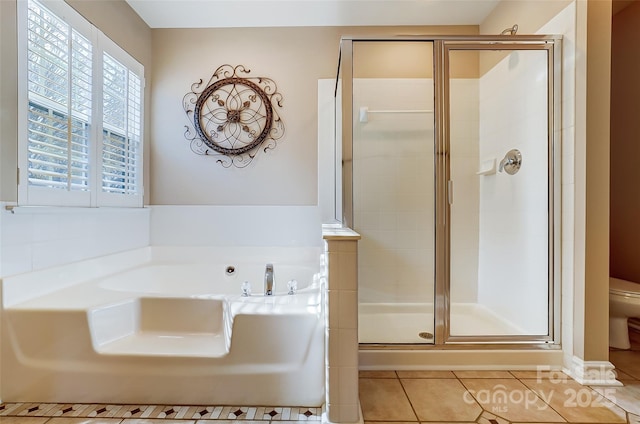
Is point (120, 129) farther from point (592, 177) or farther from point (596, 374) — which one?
point (596, 374)

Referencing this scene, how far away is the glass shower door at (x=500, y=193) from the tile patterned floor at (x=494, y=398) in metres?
0.22

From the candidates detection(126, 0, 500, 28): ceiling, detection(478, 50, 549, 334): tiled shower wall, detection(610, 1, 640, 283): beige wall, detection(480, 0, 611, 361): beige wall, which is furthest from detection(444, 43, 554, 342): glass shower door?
detection(610, 1, 640, 283): beige wall

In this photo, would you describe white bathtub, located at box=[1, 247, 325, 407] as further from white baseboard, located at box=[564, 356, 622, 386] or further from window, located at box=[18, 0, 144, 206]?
white baseboard, located at box=[564, 356, 622, 386]

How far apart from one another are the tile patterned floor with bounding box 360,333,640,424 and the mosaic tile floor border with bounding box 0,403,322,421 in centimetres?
32

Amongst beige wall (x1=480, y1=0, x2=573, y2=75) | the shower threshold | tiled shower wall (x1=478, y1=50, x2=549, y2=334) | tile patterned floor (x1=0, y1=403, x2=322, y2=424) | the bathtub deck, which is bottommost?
tile patterned floor (x1=0, y1=403, x2=322, y2=424)

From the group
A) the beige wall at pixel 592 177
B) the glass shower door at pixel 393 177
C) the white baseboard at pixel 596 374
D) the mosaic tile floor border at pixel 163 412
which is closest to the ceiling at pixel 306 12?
the glass shower door at pixel 393 177

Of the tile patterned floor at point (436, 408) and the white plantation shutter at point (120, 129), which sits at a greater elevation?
the white plantation shutter at point (120, 129)

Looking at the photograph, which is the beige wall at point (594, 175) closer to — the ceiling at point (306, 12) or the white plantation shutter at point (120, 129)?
the ceiling at point (306, 12)

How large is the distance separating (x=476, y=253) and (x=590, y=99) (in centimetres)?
124

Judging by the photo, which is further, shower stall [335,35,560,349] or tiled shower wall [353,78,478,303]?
tiled shower wall [353,78,478,303]

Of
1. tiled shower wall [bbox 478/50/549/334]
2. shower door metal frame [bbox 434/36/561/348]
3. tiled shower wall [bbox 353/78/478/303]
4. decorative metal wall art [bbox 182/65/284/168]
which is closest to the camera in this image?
shower door metal frame [bbox 434/36/561/348]

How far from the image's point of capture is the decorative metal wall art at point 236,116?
2457 mm

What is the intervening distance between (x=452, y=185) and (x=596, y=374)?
123 cm

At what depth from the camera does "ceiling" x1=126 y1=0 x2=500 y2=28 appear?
7.26 ft
